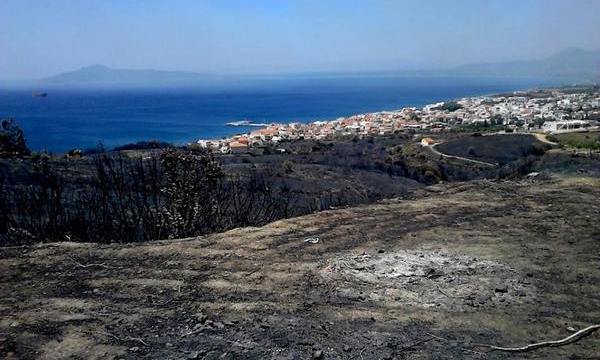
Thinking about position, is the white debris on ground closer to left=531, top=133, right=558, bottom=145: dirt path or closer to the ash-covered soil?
the ash-covered soil

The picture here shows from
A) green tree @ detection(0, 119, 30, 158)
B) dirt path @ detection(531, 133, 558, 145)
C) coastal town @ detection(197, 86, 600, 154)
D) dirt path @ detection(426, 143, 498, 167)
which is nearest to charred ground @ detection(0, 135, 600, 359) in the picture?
green tree @ detection(0, 119, 30, 158)

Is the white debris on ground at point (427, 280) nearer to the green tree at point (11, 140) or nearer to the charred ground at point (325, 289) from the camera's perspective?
the charred ground at point (325, 289)

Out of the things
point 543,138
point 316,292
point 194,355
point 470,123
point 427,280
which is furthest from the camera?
point 470,123

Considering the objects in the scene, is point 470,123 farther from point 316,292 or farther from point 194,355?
point 194,355

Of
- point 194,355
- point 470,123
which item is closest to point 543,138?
point 470,123

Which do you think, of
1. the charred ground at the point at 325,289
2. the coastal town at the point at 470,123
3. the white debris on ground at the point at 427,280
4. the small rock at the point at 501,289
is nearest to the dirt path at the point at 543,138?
the coastal town at the point at 470,123

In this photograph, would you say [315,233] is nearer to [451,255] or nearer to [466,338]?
[451,255]
